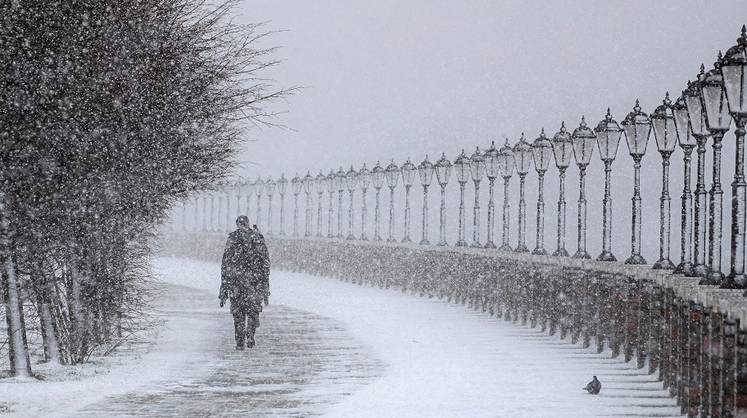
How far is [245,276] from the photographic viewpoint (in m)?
23.2

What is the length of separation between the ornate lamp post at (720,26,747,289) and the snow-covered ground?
1428 millimetres

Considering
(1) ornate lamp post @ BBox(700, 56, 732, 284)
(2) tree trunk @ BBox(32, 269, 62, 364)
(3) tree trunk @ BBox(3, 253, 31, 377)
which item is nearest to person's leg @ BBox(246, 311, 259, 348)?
(2) tree trunk @ BBox(32, 269, 62, 364)

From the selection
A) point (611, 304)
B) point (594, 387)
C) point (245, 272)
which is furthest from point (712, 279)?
point (245, 272)

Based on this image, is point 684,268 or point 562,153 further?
point 562,153

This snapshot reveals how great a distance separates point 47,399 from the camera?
638 inches

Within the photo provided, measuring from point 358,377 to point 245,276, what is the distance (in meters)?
5.10

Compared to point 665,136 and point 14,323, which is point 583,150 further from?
point 14,323

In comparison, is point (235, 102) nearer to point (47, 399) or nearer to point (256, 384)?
point (256, 384)

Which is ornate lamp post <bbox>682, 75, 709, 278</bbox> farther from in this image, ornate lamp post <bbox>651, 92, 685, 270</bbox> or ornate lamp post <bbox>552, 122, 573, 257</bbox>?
ornate lamp post <bbox>552, 122, 573, 257</bbox>

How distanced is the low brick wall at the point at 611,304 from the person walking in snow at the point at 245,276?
4.66 m

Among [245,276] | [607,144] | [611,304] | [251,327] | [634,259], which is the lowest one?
[251,327]

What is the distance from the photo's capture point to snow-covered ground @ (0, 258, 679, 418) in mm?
15438

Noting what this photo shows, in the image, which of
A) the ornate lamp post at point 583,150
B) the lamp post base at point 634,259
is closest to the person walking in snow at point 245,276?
the lamp post base at point 634,259

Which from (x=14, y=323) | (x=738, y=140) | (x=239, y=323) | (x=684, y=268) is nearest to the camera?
(x=738, y=140)
